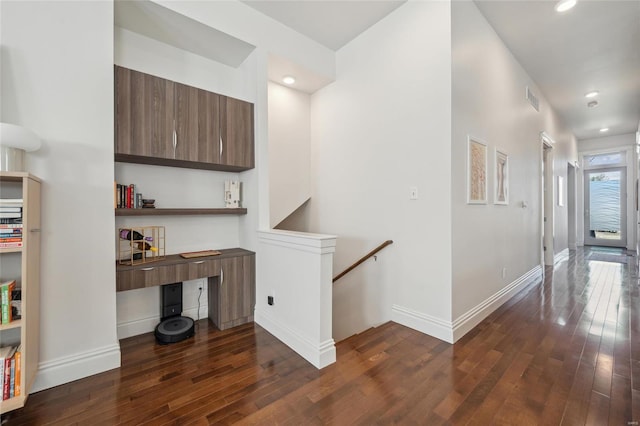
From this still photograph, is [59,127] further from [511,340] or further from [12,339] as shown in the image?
[511,340]

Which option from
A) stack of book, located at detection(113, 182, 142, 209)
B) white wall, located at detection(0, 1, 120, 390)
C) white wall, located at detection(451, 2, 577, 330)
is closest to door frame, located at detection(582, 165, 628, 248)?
white wall, located at detection(451, 2, 577, 330)

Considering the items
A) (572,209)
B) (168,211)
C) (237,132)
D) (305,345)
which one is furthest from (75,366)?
(572,209)

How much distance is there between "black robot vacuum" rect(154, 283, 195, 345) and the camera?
246 cm

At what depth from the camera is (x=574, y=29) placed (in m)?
3.15

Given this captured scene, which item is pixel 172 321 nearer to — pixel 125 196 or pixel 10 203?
pixel 125 196

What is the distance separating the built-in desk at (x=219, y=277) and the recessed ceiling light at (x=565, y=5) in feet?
13.2

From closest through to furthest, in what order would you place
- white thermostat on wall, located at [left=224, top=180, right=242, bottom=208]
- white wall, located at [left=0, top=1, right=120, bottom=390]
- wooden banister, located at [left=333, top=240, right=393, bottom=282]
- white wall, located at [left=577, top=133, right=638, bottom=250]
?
white wall, located at [left=0, top=1, right=120, bottom=390] → wooden banister, located at [left=333, top=240, right=393, bottom=282] → white thermostat on wall, located at [left=224, top=180, right=242, bottom=208] → white wall, located at [left=577, top=133, right=638, bottom=250]

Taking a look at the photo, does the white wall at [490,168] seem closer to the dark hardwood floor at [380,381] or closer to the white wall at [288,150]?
the dark hardwood floor at [380,381]

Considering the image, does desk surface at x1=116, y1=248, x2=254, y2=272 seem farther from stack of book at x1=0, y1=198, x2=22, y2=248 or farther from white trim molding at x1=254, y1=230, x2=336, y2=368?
stack of book at x1=0, y1=198, x2=22, y2=248

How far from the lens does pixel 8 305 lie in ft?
5.11

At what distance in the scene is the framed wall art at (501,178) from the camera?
3201mm

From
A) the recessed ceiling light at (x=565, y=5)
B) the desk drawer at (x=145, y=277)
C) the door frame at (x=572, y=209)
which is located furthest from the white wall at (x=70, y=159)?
the door frame at (x=572, y=209)

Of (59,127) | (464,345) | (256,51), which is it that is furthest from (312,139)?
(464,345)

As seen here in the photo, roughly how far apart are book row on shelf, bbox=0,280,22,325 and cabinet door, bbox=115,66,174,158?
1.17 m
